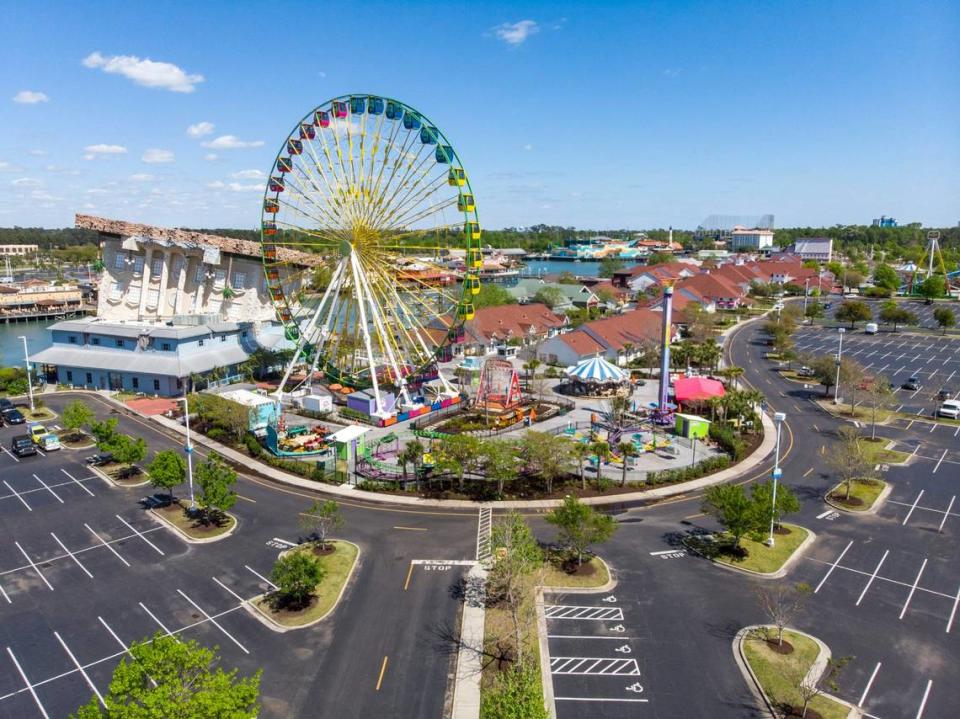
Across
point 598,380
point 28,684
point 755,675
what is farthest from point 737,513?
point 598,380

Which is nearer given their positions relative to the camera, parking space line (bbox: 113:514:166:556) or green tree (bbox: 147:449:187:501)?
parking space line (bbox: 113:514:166:556)

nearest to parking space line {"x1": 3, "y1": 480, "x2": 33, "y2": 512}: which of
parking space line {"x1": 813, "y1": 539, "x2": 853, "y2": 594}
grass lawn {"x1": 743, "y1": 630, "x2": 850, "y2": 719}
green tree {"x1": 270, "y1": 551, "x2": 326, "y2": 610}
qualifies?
green tree {"x1": 270, "y1": 551, "x2": 326, "y2": 610}

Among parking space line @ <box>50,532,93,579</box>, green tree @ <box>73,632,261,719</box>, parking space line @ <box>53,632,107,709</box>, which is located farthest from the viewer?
parking space line @ <box>50,532,93,579</box>

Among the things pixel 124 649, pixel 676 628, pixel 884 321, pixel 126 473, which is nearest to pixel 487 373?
pixel 126 473

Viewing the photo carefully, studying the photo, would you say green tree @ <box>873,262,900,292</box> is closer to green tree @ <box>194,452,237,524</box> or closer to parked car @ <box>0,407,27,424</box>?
green tree @ <box>194,452,237,524</box>

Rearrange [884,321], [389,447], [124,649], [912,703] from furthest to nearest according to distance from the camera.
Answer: [884,321] → [389,447] → [124,649] → [912,703]

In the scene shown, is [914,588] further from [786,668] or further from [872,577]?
[786,668]

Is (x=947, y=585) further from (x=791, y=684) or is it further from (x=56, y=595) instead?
(x=56, y=595)
